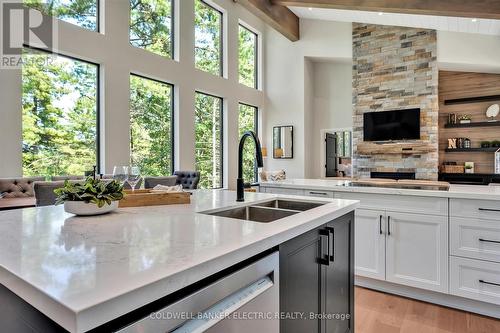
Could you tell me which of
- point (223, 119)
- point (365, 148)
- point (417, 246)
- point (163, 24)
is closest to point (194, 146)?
point (223, 119)

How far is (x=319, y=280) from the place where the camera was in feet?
4.49

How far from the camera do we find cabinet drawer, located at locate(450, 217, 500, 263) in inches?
86.4

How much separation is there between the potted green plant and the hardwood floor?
1.94m

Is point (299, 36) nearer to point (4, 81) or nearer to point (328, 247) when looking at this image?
point (4, 81)

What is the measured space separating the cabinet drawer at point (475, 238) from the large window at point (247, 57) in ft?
21.7

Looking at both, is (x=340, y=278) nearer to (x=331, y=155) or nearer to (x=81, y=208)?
(x=81, y=208)

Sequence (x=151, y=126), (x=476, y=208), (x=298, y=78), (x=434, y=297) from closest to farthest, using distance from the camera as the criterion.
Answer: (x=476, y=208) < (x=434, y=297) < (x=151, y=126) < (x=298, y=78)

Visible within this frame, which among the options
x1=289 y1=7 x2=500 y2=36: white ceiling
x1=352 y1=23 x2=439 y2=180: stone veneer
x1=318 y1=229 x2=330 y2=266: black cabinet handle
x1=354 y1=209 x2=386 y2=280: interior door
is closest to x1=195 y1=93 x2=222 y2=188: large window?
x1=289 y1=7 x2=500 y2=36: white ceiling

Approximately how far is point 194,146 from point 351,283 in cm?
516

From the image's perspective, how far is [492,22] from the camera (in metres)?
5.19

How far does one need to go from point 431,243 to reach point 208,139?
5.37 m

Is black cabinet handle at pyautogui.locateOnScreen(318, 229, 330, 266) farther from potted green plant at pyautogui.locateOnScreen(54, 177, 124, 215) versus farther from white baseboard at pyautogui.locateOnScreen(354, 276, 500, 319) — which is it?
white baseboard at pyautogui.locateOnScreen(354, 276, 500, 319)

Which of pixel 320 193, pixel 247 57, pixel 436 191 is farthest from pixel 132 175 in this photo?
pixel 247 57

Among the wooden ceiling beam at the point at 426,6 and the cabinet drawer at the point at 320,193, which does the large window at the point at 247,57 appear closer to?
the wooden ceiling beam at the point at 426,6
